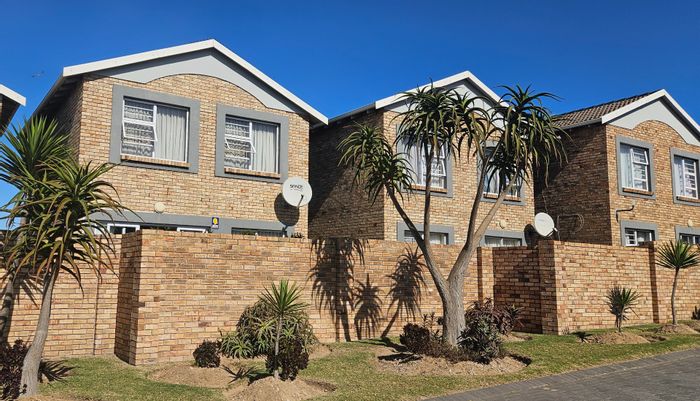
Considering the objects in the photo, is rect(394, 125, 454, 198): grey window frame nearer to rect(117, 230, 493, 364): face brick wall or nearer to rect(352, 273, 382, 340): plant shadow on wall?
rect(117, 230, 493, 364): face brick wall

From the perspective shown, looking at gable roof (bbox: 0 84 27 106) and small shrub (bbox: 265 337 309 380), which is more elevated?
gable roof (bbox: 0 84 27 106)

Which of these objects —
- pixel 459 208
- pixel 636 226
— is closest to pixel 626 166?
pixel 636 226

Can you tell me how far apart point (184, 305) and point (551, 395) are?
6319 millimetres

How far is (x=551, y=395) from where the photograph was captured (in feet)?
27.5

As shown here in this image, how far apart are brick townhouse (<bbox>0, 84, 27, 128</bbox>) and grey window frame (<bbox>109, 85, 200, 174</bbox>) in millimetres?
2235

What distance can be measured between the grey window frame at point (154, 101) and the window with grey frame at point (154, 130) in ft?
0.47

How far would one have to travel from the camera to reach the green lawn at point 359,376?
793cm

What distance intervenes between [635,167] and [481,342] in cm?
1486

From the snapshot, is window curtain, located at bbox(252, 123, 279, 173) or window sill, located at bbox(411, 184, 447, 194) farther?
window sill, located at bbox(411, 184, 447, 194)

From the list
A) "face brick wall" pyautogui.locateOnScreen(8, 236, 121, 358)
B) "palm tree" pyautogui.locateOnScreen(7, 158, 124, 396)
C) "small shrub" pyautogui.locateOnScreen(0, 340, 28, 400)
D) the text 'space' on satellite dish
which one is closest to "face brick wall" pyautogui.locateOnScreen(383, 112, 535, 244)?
the text 'space' on satellite dish

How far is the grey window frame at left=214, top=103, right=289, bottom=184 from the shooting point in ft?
50.8

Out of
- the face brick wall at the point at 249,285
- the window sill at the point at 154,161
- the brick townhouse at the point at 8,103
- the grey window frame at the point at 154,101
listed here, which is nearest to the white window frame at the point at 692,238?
the face brick wall at the point at 249,285

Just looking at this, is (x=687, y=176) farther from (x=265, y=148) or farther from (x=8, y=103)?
(x=8, y=103)

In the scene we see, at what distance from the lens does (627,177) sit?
2167 centimetres
